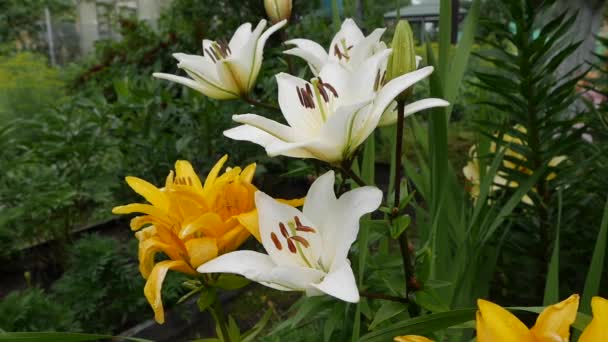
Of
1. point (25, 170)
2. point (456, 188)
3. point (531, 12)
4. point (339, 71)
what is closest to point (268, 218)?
point (339, 71)

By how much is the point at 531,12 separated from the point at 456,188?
0.18 meters

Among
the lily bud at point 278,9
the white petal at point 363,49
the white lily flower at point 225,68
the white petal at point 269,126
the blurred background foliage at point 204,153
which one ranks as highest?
the lily bud at point 278,9

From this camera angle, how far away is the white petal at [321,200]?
26cm

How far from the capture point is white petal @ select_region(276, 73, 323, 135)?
0.28 meters

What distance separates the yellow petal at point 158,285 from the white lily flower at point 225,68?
0.13m

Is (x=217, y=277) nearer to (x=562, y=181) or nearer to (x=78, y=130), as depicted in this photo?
(x=562, y=181)

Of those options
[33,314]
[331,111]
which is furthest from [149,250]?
[33,314]

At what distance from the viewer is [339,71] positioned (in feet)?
0.90

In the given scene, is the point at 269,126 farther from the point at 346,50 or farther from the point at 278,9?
the point at 278,9

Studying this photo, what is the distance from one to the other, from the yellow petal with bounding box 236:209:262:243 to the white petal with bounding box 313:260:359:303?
0.06 m

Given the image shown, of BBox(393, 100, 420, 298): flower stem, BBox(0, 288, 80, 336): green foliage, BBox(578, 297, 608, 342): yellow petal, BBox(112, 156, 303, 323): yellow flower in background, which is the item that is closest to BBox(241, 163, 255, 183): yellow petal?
BBox(112, 156, 303, 323): yellow flower in background

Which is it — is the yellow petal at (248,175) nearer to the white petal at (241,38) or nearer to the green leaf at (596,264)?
the white petal at (241,38)

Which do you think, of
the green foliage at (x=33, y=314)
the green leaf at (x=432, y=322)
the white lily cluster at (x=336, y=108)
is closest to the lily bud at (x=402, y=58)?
the white lily cluster at (x=336, y=108)

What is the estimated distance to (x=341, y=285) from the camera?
0.22 m
